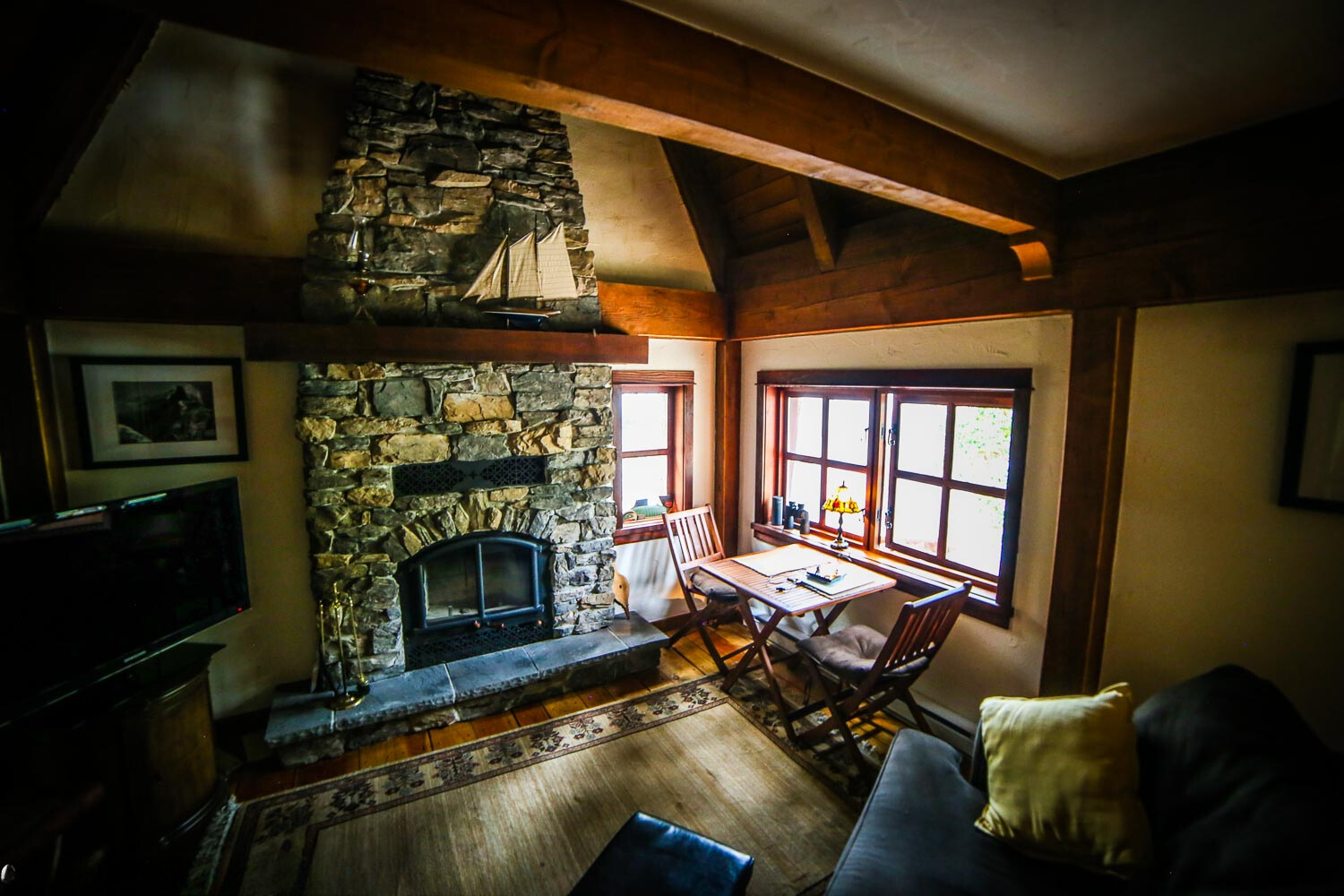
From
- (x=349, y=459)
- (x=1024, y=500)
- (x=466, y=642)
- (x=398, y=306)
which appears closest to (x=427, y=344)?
(x=398, y=306)

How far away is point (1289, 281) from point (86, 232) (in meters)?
4.80

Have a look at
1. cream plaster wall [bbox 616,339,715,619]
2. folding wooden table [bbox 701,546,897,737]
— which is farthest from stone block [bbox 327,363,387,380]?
folding wooden table [bbox 701,546,897,737]

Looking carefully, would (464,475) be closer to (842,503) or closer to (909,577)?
(842,503)

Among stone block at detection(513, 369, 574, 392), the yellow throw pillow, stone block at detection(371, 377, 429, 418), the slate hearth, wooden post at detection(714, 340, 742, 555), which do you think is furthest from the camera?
wooden post at detection(714, 340, 742, 555)

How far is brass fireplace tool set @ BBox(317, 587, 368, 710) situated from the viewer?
121 inches

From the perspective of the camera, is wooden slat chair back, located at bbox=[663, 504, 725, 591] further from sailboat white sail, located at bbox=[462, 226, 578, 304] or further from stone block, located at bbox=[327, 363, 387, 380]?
stone block, located at bbox=[327, 363, 387, 380]

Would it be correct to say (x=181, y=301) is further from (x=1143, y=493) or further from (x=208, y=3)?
(x=1143, y=493)

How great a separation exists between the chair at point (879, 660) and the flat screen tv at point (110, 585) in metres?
2.99

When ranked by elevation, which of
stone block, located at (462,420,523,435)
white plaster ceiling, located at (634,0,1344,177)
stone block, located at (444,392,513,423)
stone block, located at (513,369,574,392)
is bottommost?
stone block, located at (462,420,523,435)

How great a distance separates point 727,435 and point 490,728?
103 inches

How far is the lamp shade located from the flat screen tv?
331 centimetres

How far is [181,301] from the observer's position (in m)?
2.75

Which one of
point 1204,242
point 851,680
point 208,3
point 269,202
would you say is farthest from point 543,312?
point 1204,242

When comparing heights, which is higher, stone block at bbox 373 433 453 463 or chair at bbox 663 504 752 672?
stone block at bbox 373 433 453 463
